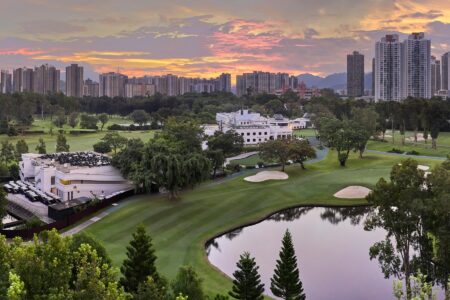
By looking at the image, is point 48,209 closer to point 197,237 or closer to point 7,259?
point 197,237

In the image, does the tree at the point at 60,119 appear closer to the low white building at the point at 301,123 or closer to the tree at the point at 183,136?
the low white building at the point at 301,123

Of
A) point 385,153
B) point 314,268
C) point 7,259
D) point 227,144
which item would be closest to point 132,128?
point 227,144

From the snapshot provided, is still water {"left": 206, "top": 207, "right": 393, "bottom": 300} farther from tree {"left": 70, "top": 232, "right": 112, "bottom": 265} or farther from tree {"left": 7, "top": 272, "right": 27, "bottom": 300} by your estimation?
tree {"left": 7, "top": 272, "right": 27, "bottom": 300}

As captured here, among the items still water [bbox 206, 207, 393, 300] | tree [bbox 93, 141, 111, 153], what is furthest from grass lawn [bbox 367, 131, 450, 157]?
tree [bbox 93, 141, 111, 153]

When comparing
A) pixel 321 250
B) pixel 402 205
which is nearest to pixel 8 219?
pixel 321 250

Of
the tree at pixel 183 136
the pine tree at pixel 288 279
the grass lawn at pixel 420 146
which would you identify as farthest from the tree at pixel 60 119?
the pine tree at pixel 288 279

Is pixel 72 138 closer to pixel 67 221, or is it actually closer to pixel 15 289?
pixel 67 221
